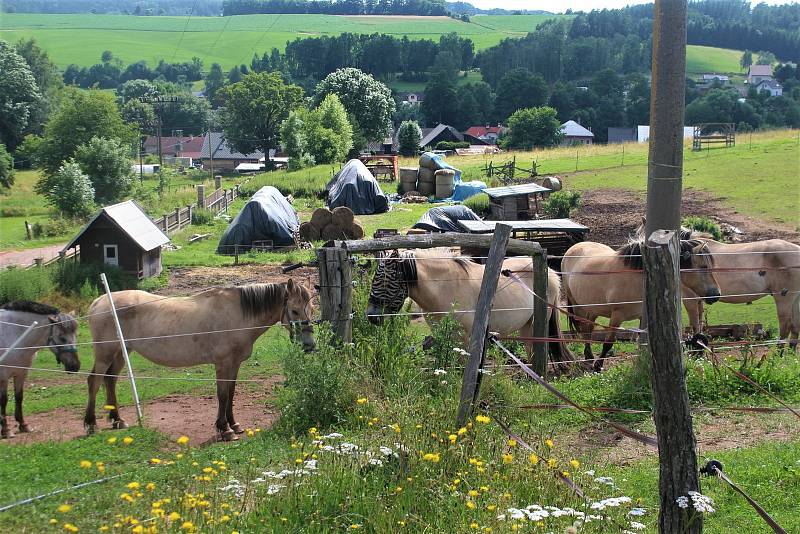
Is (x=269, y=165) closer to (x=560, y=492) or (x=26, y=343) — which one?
(x=26, y=343)

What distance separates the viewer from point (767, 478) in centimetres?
641

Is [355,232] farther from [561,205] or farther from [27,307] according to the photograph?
[27,307]

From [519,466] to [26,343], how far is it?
7430mm

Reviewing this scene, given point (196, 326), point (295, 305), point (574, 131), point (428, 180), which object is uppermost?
point (574, 131)

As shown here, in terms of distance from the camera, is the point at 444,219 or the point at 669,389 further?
the point at 444,219

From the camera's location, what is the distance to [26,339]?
423 inches

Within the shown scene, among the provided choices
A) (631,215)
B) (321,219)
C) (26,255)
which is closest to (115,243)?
(321,219)

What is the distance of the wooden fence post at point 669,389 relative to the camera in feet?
15.0

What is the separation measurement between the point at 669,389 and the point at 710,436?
3.67 metres

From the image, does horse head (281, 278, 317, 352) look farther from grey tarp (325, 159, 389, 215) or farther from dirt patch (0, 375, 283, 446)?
grey tarp (325, 159, 389, 215)

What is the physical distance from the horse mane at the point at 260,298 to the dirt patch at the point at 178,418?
3.06ft

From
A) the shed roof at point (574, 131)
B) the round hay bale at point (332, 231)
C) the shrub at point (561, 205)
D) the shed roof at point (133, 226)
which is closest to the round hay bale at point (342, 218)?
the round hay bale at point (332, 231)

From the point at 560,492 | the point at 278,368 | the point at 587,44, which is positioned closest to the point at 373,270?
the point at 278,368

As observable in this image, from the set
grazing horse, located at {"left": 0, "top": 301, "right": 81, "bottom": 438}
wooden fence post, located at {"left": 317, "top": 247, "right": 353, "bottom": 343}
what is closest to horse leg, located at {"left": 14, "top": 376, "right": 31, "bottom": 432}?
grazing horse, located at {"left": 0, "top": 301, "right": 81, "bottom": 438}
